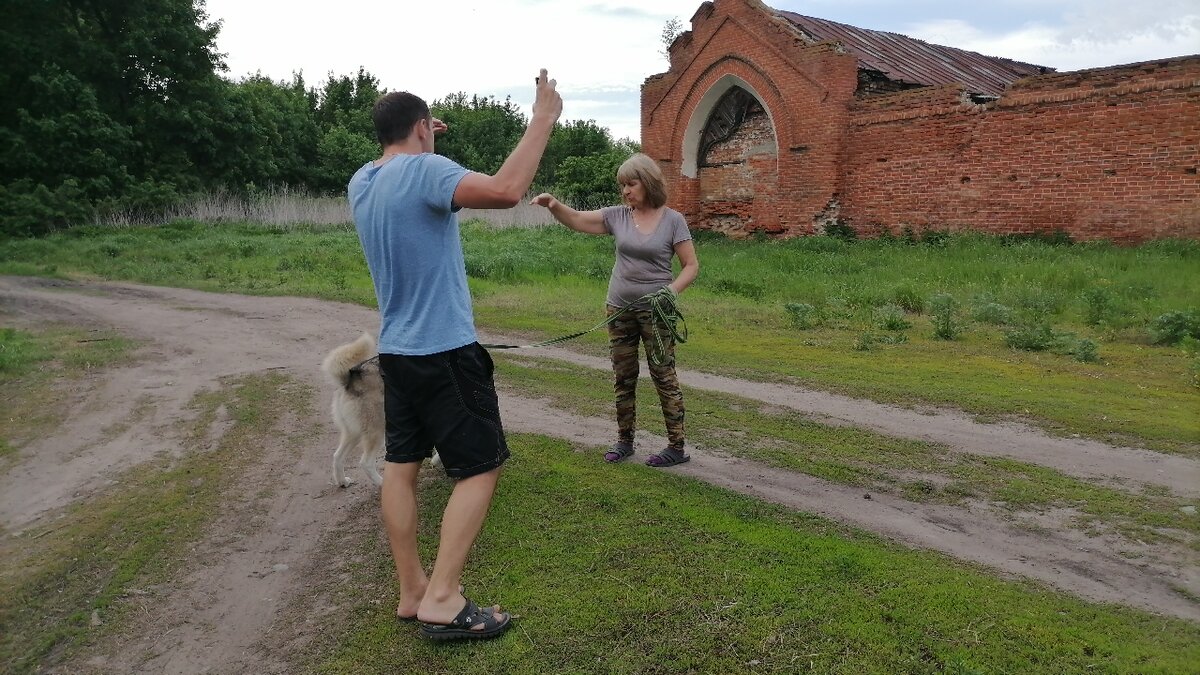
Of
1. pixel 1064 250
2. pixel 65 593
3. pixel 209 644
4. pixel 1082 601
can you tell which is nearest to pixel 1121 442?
pixel 1082 601

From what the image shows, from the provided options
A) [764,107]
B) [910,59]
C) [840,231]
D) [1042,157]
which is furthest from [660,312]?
[910,59]

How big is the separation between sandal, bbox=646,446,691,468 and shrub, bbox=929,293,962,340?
18.9ft

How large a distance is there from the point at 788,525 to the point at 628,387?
5.24 ft

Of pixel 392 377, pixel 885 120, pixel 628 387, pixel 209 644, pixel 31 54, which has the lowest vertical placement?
pixel 209 644

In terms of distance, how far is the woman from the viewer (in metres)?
5.24

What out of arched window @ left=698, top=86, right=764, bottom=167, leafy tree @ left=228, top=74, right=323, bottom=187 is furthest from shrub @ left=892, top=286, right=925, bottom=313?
leafy tree @ left=228, top=74, right=323, bottom=187

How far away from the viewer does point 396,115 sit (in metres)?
3.26

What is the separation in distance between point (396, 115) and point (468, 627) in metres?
2.13

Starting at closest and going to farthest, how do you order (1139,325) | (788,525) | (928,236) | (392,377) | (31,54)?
(392,377) < (788,525) < (1139,325) < (928,236) < (31,54)

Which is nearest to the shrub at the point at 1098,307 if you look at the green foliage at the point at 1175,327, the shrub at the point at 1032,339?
the green foliage at the point at 1175,327

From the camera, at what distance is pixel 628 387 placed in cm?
552

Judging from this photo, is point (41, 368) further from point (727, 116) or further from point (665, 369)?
point (727, 116)

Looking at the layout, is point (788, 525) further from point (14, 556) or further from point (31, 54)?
point (31, 54)

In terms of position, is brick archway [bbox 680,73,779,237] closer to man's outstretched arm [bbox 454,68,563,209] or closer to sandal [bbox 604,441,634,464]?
sandal [bbox 604,441,634,464]
